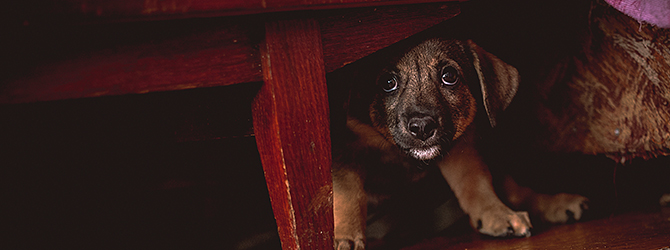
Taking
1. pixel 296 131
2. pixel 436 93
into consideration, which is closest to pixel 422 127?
pixel 436 93

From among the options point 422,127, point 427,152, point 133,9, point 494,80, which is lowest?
point 427,152

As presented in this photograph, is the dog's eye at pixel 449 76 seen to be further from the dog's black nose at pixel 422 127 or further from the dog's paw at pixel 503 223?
the dog's paw at pixel 503 223

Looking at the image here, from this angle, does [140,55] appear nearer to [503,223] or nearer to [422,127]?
[422,127]

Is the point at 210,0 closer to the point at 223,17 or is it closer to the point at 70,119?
the point at 223,17

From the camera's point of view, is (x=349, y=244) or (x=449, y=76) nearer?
(x=349, y=244)

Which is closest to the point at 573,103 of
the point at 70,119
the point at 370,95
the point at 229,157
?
the point at 370,95

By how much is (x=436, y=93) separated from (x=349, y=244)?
32.3 inches

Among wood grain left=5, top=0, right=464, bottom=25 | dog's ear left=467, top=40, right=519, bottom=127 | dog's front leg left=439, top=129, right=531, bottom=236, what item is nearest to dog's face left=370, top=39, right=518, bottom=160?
dog's ear left=467, top=40, right=519, bottom=127

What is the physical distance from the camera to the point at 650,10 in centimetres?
139

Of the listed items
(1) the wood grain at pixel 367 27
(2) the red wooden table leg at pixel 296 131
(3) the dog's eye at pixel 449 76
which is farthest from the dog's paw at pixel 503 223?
(1) the wood grain at pixel 367 27

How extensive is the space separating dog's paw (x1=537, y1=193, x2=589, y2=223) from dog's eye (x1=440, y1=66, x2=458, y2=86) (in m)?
0.76

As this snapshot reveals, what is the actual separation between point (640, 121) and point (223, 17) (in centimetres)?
209

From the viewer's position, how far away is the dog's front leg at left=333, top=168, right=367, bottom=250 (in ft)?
5.87

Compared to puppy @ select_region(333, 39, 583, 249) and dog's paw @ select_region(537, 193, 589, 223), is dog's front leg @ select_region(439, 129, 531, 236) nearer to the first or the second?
puppy @ select_region(333, 39, 583, 249)
